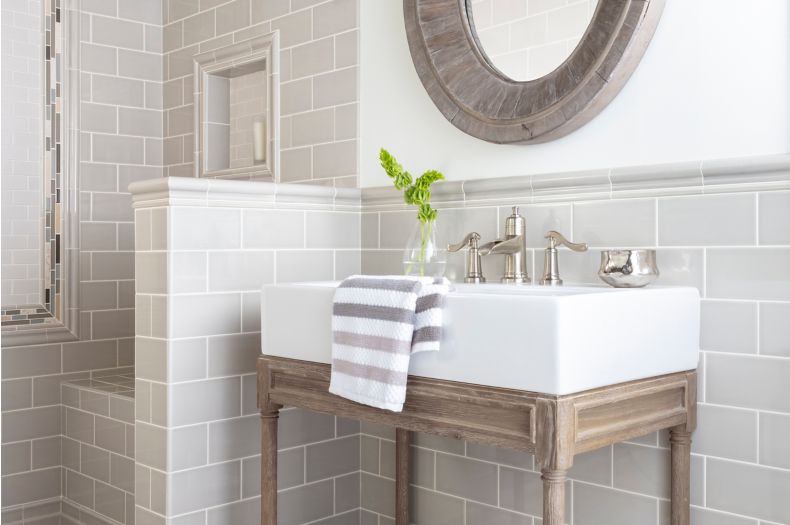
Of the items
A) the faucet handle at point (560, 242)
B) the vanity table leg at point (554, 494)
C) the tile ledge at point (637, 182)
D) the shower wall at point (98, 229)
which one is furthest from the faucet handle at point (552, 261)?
the shower wall at point (98, 229)

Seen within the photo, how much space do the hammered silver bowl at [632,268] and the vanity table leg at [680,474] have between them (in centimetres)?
32

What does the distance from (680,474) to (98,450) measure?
1.83 metres

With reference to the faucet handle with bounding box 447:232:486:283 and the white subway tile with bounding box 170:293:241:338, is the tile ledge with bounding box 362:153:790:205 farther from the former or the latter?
the white subway tile with bounding box 170:293:241:338

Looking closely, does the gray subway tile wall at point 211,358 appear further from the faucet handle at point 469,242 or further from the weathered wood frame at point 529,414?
the faucet handle at point 469,242

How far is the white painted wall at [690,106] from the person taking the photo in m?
1.61

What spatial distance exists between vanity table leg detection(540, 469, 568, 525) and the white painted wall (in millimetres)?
787

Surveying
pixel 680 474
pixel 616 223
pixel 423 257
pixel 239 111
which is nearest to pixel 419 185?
pixel 423 257

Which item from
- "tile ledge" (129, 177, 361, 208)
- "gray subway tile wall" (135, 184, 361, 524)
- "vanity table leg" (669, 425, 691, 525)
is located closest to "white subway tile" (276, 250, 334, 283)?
"gray subway tile wall" (135, 184, 361, 524)

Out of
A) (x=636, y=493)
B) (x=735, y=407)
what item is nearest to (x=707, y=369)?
(x=735, y=407)

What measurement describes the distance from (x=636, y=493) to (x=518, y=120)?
0.94 meters

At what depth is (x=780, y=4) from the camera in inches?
62.6

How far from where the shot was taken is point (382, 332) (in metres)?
1.58

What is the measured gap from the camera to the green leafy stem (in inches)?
81.4

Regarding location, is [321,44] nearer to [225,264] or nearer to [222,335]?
[225,264]
